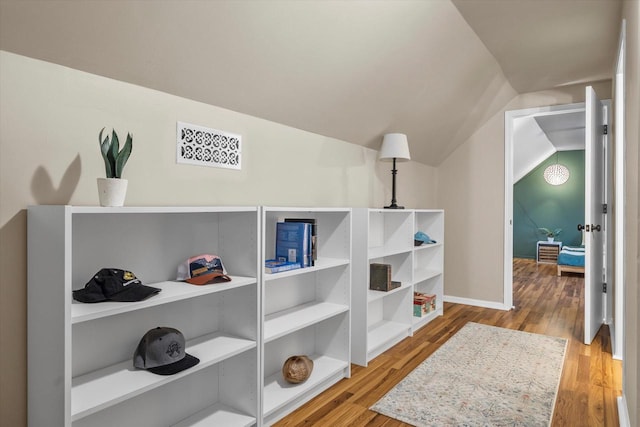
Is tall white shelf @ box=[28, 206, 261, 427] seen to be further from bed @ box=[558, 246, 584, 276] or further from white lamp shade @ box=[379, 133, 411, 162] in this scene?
bed @ box=[558, 246, 584, 276]

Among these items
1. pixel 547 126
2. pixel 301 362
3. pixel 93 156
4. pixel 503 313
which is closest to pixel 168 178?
pixel 93 156

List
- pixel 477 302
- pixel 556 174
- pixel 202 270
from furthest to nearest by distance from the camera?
pixel 556 174, pixel 477 302, pixel 202 270

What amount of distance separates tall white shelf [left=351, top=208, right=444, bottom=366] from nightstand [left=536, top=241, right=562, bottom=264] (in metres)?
4.91

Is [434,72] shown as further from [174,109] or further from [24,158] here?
[24,158]

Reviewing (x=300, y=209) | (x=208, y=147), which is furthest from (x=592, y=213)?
(x=208, y=147)

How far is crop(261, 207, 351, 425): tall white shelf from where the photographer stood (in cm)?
227

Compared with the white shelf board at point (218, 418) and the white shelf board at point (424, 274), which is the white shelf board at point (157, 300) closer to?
the white shelf board at point (218, 418)

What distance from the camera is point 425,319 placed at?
3.70 m

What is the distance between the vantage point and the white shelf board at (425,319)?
353 cm

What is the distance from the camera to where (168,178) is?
70.9 inches

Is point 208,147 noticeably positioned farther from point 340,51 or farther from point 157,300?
point 340,51

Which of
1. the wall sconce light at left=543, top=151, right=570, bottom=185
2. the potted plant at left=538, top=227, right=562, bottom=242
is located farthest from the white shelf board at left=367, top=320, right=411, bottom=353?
the wall sconce light at left=543, top=151, right=570, bottom=185

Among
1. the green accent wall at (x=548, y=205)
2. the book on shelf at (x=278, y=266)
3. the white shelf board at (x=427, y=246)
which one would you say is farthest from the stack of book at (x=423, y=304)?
the green accent wall at (x=548, y=205)

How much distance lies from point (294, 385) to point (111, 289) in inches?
48.9
